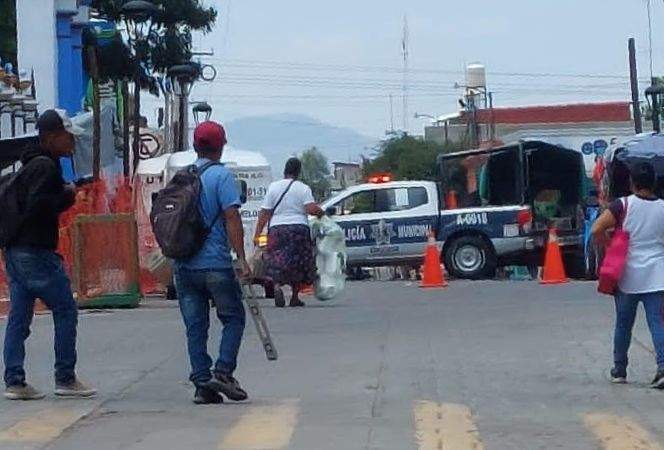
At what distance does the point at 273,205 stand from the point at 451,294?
18.0ft

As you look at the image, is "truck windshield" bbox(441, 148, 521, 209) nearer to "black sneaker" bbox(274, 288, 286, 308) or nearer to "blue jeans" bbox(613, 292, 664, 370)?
"black sneaker" bbox(274, 288, 286, 308)

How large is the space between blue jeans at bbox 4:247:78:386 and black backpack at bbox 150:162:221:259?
0.85 metres

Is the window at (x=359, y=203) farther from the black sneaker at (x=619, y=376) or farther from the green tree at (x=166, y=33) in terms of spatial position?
the black sneaker at (x=619, y=376)

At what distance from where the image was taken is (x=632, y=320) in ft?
38.0

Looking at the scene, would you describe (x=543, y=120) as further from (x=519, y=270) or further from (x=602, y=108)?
(x=519, y=270)

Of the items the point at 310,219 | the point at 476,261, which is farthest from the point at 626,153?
the point at 476,261

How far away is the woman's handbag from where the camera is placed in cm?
1133

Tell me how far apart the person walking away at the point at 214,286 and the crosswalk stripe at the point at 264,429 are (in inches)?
14.3

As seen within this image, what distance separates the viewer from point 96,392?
430 inches

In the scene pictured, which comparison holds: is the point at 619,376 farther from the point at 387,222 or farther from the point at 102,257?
the point at 387,222

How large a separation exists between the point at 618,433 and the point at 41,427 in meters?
3.41

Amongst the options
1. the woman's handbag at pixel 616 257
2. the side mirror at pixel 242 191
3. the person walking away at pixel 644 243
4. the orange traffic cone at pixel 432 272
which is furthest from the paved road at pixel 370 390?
the orange traffic cone at pixel 432 272

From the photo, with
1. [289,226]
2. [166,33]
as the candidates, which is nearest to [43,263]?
[289,226]

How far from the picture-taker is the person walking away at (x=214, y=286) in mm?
10148
